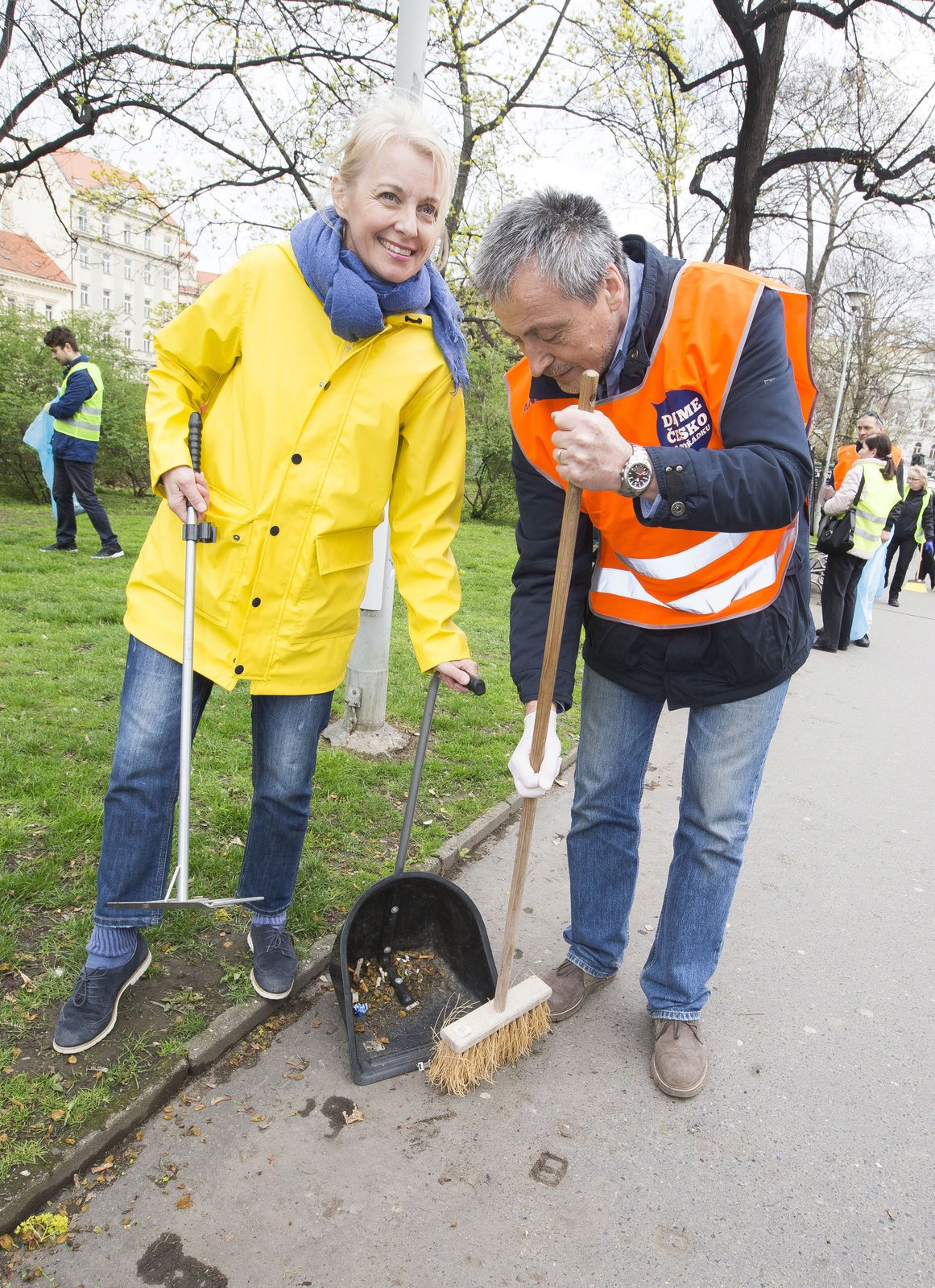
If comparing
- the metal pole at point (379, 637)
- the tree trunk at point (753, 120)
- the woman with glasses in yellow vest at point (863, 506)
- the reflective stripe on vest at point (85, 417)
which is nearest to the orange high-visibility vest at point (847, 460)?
the woman with glasses in yellow vest at point (863, 506)

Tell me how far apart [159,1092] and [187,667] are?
3.28 ft

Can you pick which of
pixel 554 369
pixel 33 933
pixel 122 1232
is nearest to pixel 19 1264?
pixel 122 1232

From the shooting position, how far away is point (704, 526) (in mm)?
1720

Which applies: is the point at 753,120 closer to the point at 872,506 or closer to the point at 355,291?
the point at 872,506

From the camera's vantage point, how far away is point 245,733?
13.7ft

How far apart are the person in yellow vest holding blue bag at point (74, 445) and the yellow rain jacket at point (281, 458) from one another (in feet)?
20.5

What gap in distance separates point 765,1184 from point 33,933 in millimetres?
2044

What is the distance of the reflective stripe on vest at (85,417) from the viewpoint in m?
7.95

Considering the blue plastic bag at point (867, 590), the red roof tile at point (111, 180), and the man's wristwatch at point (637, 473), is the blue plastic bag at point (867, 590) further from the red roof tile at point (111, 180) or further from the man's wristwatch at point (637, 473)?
the red roof tile at point (111, 180)

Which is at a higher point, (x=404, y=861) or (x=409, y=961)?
(x=404, y=861)

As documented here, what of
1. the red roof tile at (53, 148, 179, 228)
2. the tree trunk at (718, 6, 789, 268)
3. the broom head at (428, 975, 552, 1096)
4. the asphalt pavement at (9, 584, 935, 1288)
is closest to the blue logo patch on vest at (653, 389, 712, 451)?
the broom head at (428, 975, 552, 1096)

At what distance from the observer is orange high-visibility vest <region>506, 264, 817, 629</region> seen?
72.9 inches

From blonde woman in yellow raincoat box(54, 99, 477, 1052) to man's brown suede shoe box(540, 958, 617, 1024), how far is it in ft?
3.18

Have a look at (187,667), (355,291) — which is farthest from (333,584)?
(355,291)
